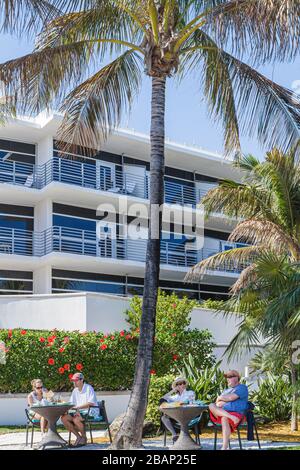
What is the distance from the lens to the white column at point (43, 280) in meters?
28.6

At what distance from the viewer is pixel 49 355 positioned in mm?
16266

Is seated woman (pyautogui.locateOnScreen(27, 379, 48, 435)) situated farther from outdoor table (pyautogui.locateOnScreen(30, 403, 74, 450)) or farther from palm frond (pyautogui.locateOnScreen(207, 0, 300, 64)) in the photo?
palm frond (pyautogui.locateOnScreen(207, 0, 300, 64))

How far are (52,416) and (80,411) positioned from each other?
0.76 meters

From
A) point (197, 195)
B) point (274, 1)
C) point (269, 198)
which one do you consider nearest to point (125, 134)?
point (197, 195)

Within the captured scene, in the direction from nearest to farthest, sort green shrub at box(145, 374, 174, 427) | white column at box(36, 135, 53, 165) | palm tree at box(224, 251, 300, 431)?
palm tree at box(224, 251, 300, 431)
green shrub at box(145, 374, 174, 427)
white column at box(36, 135, 53, 165)

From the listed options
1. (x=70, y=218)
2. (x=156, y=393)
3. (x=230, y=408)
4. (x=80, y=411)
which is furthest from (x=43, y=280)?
(x=230, y=408)

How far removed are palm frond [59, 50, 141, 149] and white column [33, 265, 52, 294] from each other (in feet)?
49.9

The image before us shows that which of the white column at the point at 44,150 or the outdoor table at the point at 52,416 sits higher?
the white column at the point at 44,150

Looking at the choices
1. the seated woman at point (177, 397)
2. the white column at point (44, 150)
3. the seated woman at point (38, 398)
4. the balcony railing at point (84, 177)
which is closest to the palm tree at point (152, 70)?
the seated woman at point (177, 397)

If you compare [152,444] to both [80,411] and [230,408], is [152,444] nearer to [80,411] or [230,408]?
[80,411]

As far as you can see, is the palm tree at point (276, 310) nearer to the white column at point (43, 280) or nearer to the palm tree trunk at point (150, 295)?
the palm tree trunk at point (150, 295)

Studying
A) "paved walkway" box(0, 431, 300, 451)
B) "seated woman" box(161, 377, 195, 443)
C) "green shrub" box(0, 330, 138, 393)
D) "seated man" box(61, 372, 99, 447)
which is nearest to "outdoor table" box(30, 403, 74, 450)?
"seated man" box(61, 372, 99, 447)

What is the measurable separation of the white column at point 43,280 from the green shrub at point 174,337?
367 inches

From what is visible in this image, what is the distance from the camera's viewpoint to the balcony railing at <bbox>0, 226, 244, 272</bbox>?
28.4 m
